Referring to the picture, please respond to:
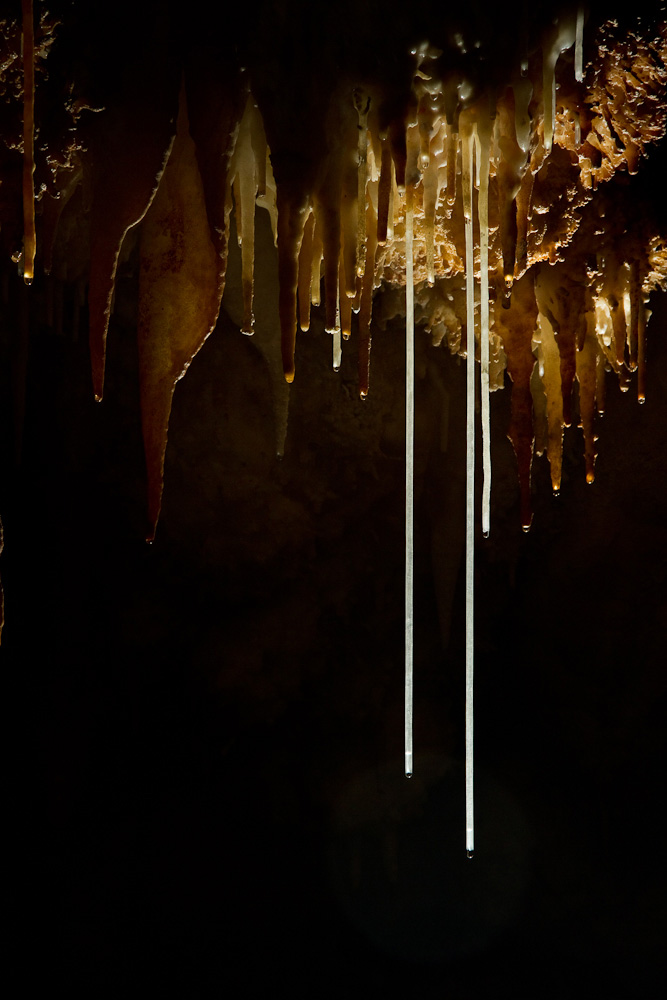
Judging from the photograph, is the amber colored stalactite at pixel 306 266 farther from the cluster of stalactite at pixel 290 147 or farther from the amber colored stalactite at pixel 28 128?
the amber colored stalactite at pixel 28 128

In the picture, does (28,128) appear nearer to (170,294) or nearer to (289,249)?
(170,294)

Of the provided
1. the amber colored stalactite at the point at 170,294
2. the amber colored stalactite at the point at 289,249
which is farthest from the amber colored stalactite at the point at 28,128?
the amber colored stalactite at the point at 289,249

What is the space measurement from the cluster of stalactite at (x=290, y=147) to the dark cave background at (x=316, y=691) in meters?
1.86

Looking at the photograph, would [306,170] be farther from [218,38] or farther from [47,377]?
[47,377]

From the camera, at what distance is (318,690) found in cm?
447

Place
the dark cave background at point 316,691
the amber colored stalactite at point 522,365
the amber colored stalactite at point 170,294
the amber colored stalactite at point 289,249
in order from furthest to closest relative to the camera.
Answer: the dark cave background at point 316,691 < the amber colored stalactite at point 522,365 < the amber colored stalactite at point 170,294 < the amber colored stalactite at point 289,249

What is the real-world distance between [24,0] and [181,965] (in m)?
4.33

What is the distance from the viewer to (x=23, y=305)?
340 cm

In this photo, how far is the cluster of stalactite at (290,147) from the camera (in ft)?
6.35

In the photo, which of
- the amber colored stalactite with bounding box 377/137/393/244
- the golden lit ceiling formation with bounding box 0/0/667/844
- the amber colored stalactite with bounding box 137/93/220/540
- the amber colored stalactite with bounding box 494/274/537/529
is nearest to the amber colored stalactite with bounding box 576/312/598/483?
the amber colored stalactite with bounding box 494/274/537/529

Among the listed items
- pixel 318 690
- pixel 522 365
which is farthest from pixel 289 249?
pixel 318 690

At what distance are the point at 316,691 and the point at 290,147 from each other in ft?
10.4

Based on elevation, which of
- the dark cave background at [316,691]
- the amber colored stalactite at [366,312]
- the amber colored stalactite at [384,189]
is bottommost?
the dark cave background at [316,691]

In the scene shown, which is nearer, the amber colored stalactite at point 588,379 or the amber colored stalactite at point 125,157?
the amber colored stalactite at point 125,157
